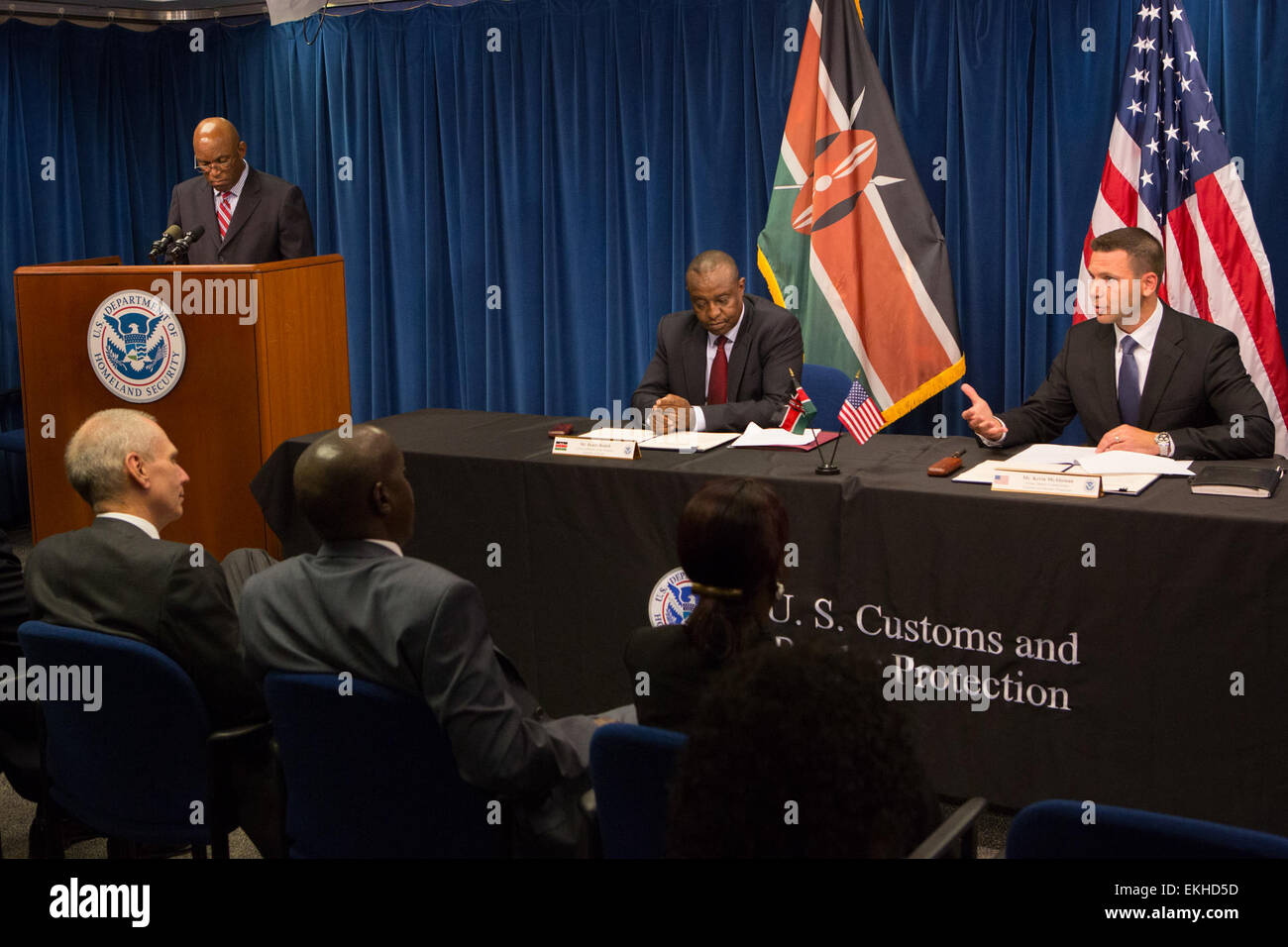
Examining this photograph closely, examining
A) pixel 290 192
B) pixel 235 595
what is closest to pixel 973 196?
pixel 290 192

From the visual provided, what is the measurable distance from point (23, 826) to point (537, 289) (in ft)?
13.4

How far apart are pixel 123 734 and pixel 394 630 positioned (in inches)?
27.0

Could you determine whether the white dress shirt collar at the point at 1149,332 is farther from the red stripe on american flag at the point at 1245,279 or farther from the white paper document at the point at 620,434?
the white paper document at the point at 620,434

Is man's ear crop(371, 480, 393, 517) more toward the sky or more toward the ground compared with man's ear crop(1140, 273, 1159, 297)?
more toward the ground

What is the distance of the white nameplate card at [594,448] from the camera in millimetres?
3701

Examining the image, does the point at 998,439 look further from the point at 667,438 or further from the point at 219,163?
the point at 219,163

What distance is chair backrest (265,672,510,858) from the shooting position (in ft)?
6.79

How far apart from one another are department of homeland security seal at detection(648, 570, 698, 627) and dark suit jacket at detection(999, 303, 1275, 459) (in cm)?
109

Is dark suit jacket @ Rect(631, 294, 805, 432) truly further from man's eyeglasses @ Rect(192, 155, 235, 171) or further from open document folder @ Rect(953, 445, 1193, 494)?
man's eyeglasses @ Rect(192, 155, 235, 171)

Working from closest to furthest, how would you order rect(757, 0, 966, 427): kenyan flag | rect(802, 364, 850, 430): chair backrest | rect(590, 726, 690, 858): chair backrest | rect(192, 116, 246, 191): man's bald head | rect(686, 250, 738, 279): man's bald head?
rect(590, 726, 690, 858): chair backrest
rect(686, 250, 738, 279): man's bald head
rect(802, 364, 850, 430): chair backrest
rect(192, 116, 246, 191): man's bald head
rect(757, 0, 966, 427): kenyan flag

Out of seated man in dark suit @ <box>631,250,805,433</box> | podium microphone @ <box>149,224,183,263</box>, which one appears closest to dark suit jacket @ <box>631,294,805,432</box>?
seated man in dark suit @ <box>631,250,805,433</box>

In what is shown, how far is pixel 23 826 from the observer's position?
3393mm

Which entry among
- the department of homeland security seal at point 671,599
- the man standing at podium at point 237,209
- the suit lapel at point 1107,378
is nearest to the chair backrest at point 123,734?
the department of homeland security seal at point 671,599

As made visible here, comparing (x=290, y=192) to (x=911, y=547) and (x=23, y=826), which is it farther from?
(x=911, y=547)
